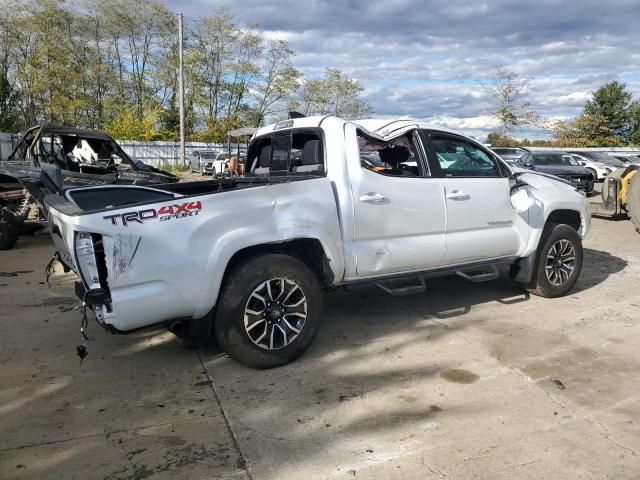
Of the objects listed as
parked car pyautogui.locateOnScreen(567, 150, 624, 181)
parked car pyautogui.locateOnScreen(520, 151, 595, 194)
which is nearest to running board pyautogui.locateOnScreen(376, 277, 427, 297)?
parked car pyautogui.locateOnScreen(520, 151, 595, 194)

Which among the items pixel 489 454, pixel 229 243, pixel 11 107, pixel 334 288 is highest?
pixel 11 107

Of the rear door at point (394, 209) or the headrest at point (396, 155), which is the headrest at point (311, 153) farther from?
the headrest at point (396, 155)

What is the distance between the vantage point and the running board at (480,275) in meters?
5.50

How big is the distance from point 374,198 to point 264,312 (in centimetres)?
135

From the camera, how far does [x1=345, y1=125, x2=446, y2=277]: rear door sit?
15.6ft

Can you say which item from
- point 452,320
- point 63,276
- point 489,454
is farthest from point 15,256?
point 489,454

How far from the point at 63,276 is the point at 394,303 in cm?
435

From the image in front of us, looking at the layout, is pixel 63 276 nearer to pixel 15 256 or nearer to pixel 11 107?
pixel 15 256

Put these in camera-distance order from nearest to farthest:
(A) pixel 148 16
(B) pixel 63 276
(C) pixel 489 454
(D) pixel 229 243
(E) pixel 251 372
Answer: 1. (C) pixel 489 454
2. (D) pixel 229 243
3. (E) pixel 251 372
4. (B) pixel 63 276
5. (A) pixel 148 16

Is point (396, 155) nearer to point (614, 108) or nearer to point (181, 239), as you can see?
point (181, 239)

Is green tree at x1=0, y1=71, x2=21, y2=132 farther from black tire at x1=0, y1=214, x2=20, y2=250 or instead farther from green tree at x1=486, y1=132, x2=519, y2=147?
green tree at x1=486, y1=132, x2=519, y2=147

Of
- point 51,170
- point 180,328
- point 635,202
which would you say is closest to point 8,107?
point 51,170

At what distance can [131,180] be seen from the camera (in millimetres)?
10664

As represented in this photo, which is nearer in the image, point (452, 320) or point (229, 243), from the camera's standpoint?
point (229, 243)
